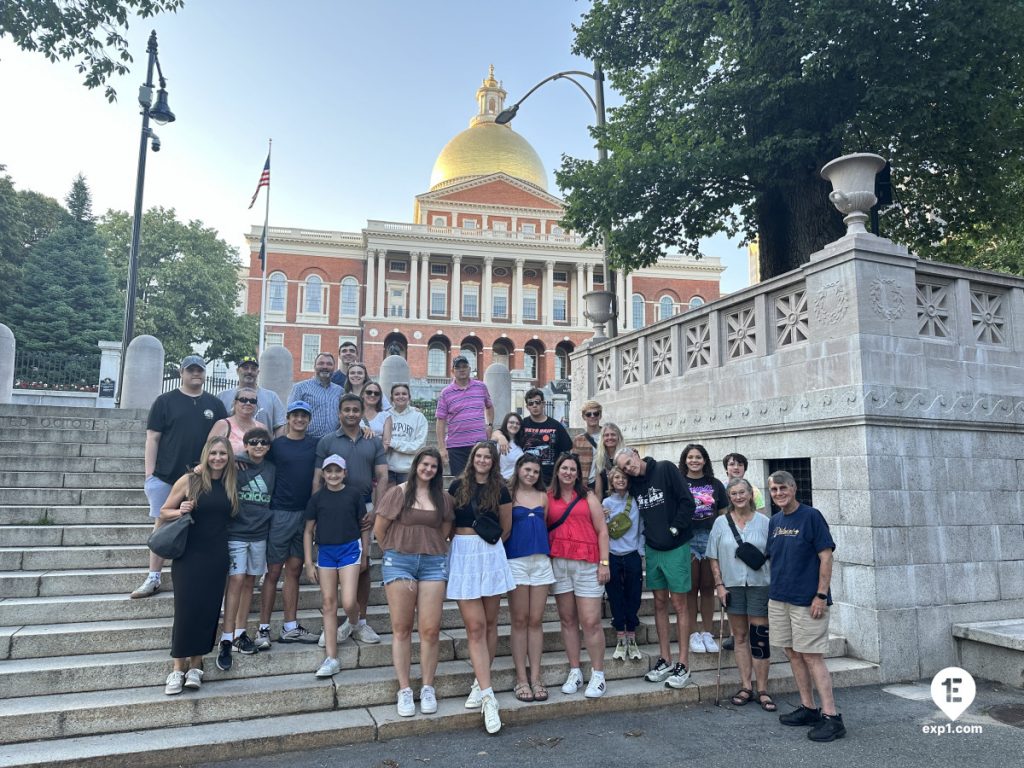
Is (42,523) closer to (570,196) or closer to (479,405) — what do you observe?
(479,405)

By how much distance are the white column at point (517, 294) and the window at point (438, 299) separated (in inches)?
258

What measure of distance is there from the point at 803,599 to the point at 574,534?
181cm

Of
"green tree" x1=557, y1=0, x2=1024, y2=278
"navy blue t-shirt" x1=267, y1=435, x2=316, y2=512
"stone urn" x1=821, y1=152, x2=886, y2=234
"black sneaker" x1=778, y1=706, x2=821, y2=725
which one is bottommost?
"black sneaker" x1=778, y1=706, x2=821, y2=725

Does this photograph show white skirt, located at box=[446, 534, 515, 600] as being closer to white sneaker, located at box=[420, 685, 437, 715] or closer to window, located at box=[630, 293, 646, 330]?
white sneaker, located at box=[420, 685, 437, 715]

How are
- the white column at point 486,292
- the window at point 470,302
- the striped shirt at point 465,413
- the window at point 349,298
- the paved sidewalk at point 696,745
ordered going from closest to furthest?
1. the paved sidewalk at point 696,745
2. the striped shirt at point 465,413
3. the window at point 349,298
4. the white column at point 486,292
5. the window at point 470,302

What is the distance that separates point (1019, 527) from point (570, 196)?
938 centimetres

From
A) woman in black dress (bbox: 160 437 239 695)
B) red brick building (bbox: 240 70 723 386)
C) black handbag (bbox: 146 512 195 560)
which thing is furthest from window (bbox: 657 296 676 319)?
black handbag (bbox: 146 512 195 560)

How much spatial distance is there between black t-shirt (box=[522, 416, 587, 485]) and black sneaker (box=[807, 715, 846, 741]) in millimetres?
3094

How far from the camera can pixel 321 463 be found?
570cm

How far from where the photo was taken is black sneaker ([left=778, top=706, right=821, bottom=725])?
4.90 m

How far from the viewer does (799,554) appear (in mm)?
4918

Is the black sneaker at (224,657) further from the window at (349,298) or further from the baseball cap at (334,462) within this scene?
the window at (349,298)

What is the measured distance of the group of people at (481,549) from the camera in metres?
4.89

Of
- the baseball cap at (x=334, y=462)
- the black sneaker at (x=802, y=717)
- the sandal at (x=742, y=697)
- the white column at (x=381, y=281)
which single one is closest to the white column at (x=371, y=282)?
the white column at (x=381, y=281)
